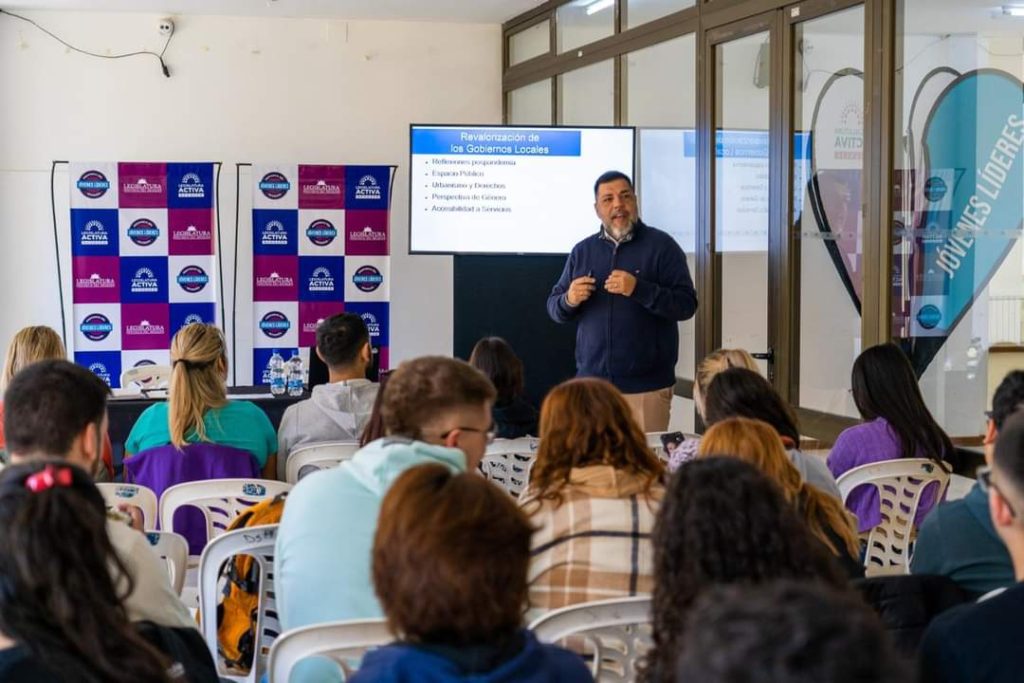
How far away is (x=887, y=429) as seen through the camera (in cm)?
371

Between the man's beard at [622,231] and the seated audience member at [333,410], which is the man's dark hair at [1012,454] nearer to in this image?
the seated audience member at [333,410]

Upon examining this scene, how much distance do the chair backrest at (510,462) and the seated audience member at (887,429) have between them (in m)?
1.04

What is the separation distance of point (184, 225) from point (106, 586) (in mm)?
7352

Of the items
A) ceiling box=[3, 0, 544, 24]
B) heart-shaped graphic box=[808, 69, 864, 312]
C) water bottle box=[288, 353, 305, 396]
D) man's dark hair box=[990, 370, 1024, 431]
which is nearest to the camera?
man's dark hair box=[990, 370, 1024, 431]

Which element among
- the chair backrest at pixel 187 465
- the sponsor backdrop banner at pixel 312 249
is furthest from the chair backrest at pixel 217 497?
the sponsor backdrop banner at pixel 312 249

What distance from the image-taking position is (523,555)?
58.3 inches

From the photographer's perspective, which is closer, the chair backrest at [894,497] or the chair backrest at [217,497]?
the chair backrest at [217,497]

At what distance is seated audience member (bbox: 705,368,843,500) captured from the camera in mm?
2965

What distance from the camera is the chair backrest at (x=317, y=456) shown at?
3791mm

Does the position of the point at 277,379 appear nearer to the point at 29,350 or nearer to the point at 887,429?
the point at 29,350

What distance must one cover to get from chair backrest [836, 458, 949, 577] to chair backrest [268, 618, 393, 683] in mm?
1872

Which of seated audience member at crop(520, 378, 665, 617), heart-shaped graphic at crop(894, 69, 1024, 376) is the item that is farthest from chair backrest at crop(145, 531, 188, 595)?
heart-shaped graphic at crop(894, 69, 1024, 376)

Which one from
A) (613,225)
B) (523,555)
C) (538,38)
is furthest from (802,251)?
(523,555)

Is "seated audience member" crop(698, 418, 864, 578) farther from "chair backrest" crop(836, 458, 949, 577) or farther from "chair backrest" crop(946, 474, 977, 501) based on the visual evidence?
"chair backrest" crop(946, 474, 977, 501)
